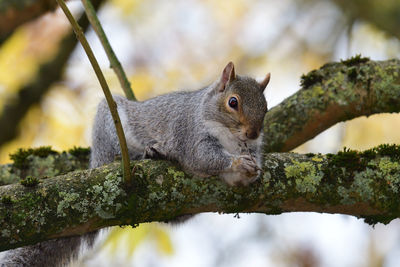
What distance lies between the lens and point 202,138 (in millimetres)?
3908

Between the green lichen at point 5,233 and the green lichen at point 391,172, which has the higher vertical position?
the green lichen at point 391,172

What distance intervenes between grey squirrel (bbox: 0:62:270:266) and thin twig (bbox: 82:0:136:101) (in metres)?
0.62

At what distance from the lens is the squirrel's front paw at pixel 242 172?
10.8 ft

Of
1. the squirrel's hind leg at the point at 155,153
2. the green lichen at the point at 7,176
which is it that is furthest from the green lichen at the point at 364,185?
the green lichen at the point at 7,176

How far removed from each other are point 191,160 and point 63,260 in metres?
1.21

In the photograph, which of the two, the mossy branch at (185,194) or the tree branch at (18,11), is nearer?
the mossy branch at (185,194)

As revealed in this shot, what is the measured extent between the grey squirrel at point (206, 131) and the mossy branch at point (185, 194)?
17 centimetres

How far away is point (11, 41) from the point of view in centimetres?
690

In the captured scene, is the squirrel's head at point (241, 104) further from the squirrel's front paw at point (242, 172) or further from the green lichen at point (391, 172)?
the green lichen at point (391, 172)

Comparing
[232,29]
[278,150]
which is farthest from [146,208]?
[232,29]

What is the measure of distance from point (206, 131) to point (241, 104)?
0.35 metres

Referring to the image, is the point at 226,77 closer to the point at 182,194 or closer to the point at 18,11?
the point at 182,194

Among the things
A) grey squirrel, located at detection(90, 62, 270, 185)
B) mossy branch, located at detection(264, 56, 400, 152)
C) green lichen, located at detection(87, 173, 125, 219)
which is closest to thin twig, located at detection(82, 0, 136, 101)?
grey squirrel, located at detection(90, 62, 270, 185)

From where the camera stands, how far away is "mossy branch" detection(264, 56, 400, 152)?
452 centimetres
